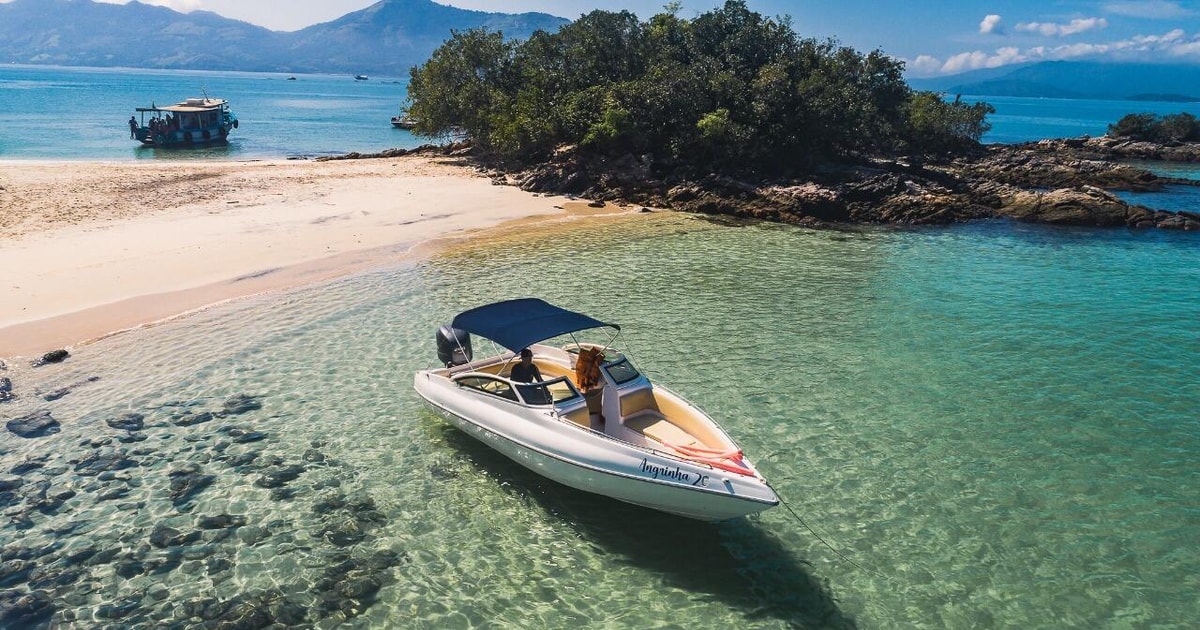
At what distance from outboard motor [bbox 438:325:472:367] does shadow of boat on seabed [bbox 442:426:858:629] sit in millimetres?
3098

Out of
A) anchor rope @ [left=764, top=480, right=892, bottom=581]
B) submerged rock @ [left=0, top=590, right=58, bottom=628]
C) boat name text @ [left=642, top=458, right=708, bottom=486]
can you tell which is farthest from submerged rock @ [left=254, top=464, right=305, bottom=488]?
anchor rope @ [left=764, top=480, right=892, bottom=581]

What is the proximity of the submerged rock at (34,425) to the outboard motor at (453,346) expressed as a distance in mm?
7260

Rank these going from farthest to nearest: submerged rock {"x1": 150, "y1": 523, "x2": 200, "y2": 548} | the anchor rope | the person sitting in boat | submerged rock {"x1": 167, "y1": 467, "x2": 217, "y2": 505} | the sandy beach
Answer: the sandy beach
the person sitting in boat
submerged rock {"x1": 167, "y1": 467, "x2": 217, "y2": 505}
submerged rock {"x1": 150, "y1": 523, "x2": 200, "y2": 548}
the anchor rope

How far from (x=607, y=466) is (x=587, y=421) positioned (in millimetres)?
1345

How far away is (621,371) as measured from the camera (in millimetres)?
11094

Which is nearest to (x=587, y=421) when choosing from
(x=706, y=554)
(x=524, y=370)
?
(x=524, y=370)

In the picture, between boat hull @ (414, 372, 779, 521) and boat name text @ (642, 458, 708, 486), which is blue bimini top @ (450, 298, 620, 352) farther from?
boat name text @ (642, 458, 708, 486)

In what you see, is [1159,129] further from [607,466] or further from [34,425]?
[34,425]

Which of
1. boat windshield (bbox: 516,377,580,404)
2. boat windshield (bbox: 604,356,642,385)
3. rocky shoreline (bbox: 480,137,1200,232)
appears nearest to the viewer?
boat windshield (bbox: 516,377,580,404)

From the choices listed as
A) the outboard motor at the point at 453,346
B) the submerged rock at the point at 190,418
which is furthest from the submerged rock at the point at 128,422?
the outboard motor at the point at 453,346

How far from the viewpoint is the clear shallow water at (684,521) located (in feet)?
28.0

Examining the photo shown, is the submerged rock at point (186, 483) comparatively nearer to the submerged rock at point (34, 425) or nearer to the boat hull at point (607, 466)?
the submerged rock at point (34, 425)

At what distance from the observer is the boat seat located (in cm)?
1019

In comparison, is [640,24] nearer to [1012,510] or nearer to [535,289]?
[535,289]
